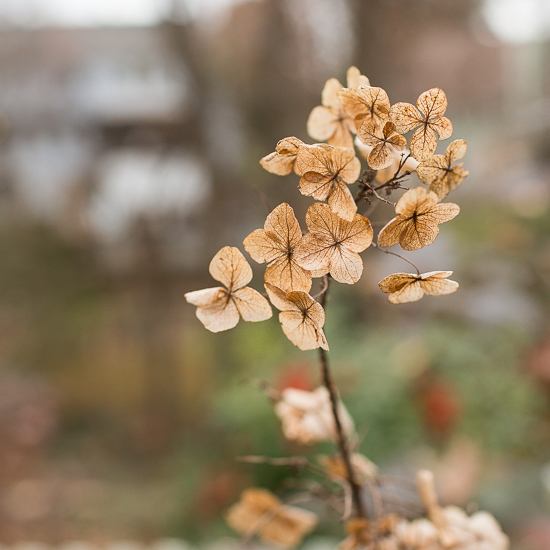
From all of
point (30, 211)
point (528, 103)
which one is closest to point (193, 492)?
point (30, 211)

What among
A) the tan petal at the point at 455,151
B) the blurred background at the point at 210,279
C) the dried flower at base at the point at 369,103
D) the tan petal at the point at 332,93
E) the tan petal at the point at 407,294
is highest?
the blurred background at the point at 210,279

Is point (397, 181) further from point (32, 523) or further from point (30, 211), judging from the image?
point (30, 211)

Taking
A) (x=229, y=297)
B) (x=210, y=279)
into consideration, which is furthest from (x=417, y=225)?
(x=210, y=279)

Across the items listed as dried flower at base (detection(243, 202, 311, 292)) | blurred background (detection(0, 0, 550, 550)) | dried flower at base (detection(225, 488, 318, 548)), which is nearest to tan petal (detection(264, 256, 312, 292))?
dried flower at base (detection(243, 202, 311, 292))

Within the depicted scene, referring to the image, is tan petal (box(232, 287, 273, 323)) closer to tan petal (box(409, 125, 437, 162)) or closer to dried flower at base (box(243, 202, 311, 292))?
dried flower at base (box(243, 202, 311, 292))

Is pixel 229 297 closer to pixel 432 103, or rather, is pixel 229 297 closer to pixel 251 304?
pixel 251 304

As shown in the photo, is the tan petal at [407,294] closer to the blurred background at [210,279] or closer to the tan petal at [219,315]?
the tan petal at [219,315]

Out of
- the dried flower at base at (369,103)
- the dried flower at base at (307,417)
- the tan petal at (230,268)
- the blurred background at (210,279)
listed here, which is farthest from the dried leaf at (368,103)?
the blurred background at (210,279)
